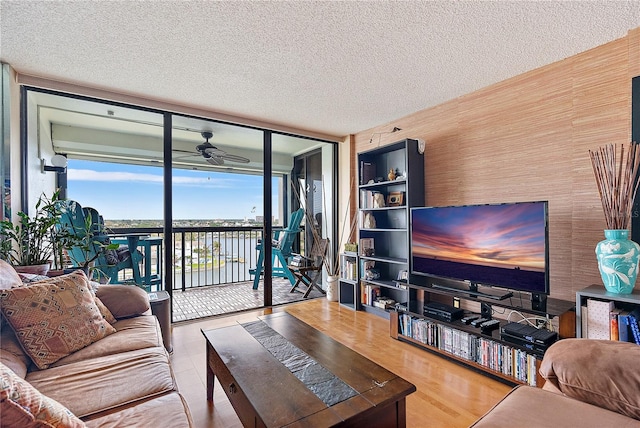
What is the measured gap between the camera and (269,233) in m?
3.85

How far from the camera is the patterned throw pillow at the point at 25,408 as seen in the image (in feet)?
2.02

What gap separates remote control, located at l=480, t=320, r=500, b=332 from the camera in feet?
7.41

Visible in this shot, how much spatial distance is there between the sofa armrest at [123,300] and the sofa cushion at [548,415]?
208 cm

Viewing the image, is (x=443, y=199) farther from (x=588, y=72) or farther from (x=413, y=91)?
(x=588, y=72)

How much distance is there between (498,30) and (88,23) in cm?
252

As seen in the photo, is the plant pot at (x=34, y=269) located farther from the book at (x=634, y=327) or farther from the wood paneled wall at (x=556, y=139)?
the book at (x=634, y=327)

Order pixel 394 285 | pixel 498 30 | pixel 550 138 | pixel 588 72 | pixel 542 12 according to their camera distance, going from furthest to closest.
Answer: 1. pixel 394 285
2. pixel 550 138
3. pixel 588 72
4. pixel 498 30
5. pixel 542 12

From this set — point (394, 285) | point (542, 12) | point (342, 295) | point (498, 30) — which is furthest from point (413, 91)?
point (342, 295)

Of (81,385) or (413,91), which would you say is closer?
(81,385)

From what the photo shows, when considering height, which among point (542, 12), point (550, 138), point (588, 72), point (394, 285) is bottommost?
point (394, 285)

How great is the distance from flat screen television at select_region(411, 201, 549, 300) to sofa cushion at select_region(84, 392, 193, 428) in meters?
2.15

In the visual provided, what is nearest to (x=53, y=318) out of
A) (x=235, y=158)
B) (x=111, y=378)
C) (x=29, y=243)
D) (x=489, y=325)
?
(x=111, y=378)

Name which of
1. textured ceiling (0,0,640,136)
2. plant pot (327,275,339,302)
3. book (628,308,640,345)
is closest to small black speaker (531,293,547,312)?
book (628,308,640,345)

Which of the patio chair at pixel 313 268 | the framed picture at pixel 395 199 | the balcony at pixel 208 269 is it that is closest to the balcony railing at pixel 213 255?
the balcony at pixel 208 269
